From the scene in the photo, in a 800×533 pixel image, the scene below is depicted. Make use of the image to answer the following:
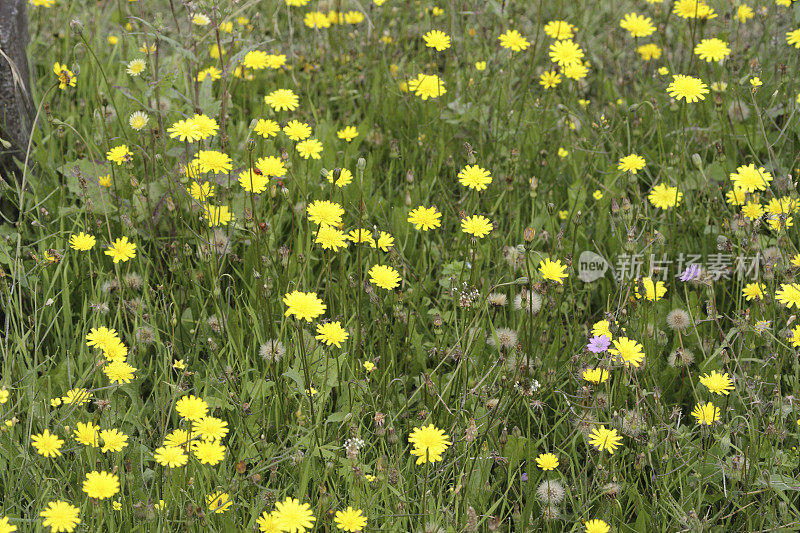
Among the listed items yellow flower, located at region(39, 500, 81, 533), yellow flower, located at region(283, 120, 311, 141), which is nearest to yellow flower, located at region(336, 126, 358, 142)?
yellow flower, located at region(283, 120, 311, 141)

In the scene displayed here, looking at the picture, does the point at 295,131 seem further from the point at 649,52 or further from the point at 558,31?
the point at 649,52

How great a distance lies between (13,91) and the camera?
2.75m

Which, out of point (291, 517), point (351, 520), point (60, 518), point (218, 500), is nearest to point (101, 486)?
point (60, 518)

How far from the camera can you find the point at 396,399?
2.24m

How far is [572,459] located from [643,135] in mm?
1645

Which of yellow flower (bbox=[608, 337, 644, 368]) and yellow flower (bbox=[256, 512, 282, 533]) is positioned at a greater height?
yellow flower (bbox=[608, 337, 644, 368])

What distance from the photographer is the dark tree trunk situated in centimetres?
272

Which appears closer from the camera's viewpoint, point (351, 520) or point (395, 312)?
point (351, 520)

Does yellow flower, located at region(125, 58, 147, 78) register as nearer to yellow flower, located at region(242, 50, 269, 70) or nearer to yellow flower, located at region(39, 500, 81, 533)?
yellow flower, located at region(242, 50, 269, 70)

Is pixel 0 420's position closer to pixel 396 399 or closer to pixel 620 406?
pixel 396 399

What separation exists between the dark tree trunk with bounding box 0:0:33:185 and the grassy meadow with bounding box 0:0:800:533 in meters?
0.08

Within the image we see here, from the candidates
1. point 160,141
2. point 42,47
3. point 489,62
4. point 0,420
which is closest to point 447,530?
point 0,420

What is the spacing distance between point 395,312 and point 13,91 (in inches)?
58.7

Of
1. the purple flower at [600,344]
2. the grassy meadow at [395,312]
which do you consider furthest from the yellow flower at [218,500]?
the purple flower at [600,344]
